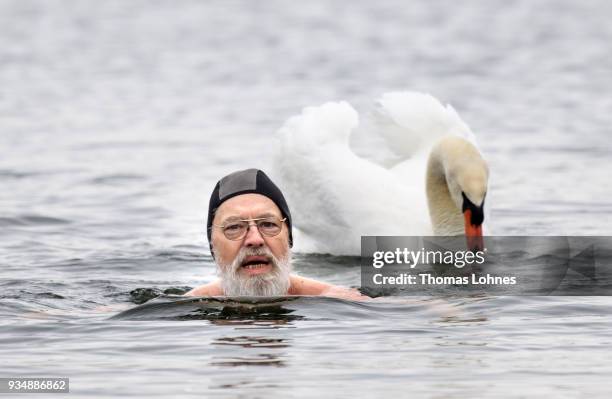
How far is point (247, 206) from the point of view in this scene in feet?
31.1

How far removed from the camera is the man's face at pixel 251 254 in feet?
30.5

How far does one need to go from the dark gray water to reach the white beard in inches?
6.1

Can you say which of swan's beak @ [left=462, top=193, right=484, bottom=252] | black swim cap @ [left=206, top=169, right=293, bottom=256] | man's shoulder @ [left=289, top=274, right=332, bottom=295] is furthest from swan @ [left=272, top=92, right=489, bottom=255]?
black swim cap @ [left=206, top=169, right=293, bottom=256]

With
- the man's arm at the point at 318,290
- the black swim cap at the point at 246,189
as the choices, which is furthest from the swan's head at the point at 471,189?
the black swim cap at the point at 246,189

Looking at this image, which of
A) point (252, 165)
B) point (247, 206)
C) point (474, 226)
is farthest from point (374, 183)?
point (252, 165)

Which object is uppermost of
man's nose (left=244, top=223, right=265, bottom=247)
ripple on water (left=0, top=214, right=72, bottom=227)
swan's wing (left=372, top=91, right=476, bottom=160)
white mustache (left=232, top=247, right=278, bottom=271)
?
swan's wing (left=372, top=91, right=476, bottom=160)

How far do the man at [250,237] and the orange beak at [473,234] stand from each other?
270 centimetres

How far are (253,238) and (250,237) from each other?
0.02m

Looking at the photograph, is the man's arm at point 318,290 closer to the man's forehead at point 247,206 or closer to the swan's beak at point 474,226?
the man's forehead at point 247,206

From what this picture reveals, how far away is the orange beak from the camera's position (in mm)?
12055

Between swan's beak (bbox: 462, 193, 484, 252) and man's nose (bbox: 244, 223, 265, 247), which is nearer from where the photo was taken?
man's nose (bbox: 244, 223, 265, 247)

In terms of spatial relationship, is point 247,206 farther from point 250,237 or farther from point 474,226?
point 474,226

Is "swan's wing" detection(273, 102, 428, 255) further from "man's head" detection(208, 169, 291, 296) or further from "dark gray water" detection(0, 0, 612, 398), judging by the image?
"man's head" detection(208, 169, 291, 296)

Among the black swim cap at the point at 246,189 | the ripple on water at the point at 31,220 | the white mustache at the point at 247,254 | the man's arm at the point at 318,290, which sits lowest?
the man's arm at the point at 318,290
